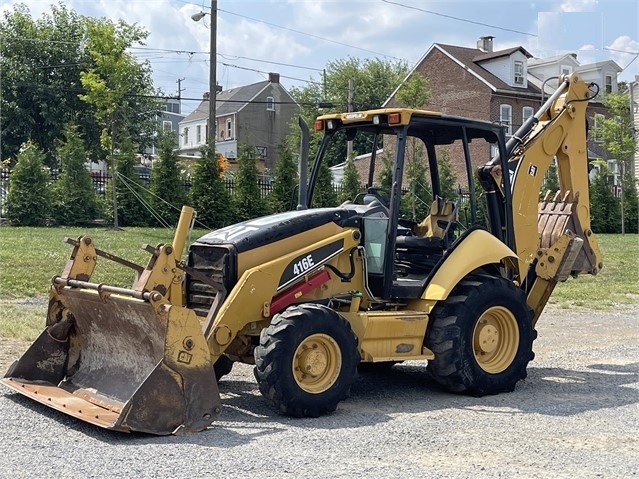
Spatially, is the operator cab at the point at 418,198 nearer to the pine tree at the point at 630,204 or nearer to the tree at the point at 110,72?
the tree at the point at 110,72

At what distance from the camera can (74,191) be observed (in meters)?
27.6

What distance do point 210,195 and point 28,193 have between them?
5.49 metres

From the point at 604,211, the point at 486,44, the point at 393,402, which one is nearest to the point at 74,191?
the point at 393,402

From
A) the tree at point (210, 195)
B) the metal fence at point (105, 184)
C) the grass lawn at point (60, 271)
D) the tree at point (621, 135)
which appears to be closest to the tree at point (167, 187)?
the tree at point (210, 195)

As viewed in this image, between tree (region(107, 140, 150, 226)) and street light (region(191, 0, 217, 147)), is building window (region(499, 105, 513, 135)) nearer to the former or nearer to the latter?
street light (region(191, 0, 217, 147))

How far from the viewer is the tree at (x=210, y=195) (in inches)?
1089

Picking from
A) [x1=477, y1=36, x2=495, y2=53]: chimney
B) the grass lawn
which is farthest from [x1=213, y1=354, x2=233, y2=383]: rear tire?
[x1=477, y1=36, x2=495, y2=53]: chimney

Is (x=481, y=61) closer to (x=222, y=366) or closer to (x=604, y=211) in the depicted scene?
(x=604, y=211)

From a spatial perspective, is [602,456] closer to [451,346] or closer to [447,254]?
[451,346]

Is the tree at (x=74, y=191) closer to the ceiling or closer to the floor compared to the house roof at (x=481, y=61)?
closer to the floor

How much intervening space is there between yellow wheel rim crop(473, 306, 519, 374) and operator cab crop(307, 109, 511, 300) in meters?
0.74

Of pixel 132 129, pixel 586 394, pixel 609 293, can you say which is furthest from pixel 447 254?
pixel 132 129

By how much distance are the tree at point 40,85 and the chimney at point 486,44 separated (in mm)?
23487

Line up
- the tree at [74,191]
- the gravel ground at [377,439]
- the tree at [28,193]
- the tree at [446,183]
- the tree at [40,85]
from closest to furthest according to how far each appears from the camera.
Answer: the gravel ground at [377,439], the tree at [446,183], the tree at [28,193], the tree at [74,191], the tree at [40,85]
